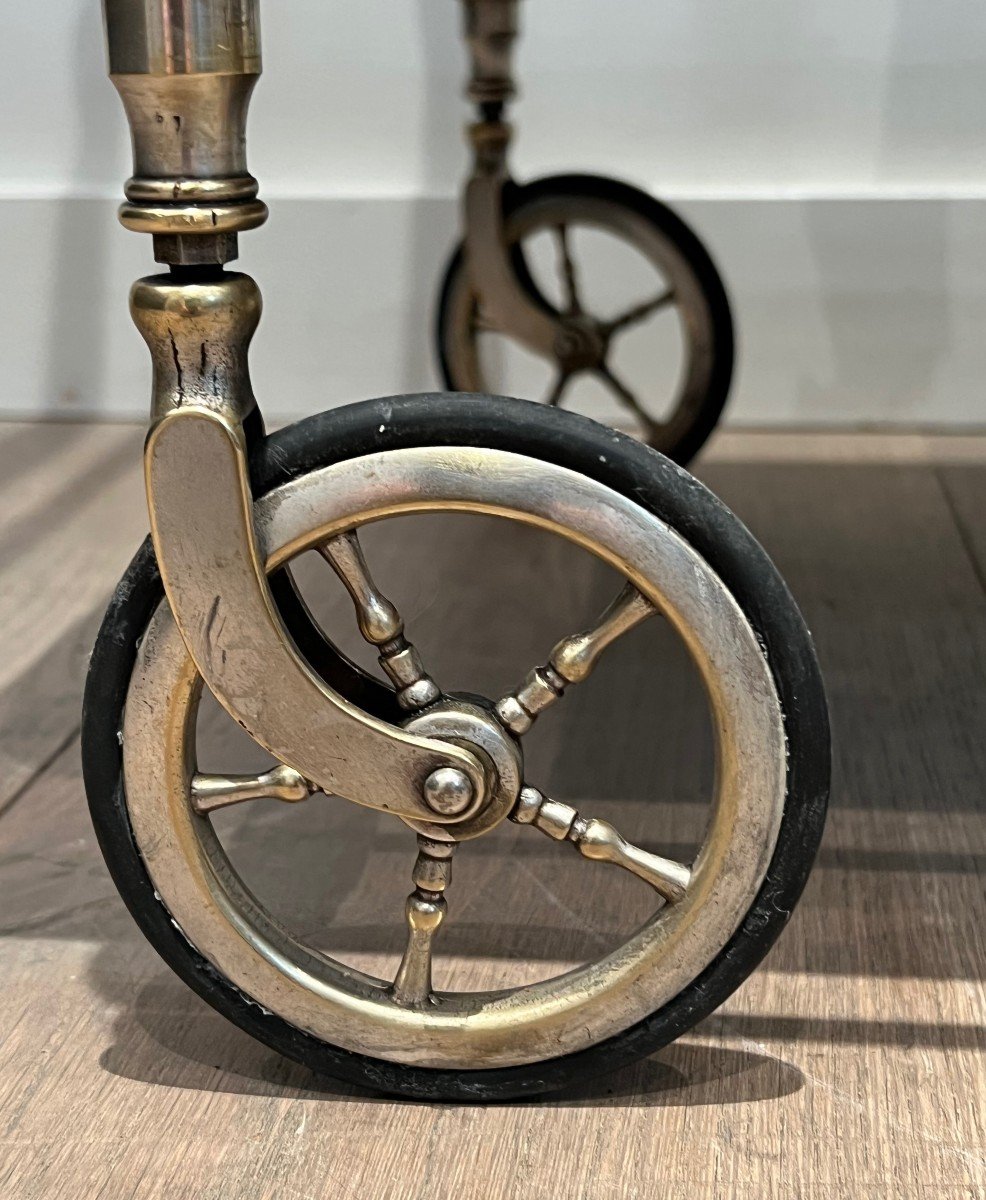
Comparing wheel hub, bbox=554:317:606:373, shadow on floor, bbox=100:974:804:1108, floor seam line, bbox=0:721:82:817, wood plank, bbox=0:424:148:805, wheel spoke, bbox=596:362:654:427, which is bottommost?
wood plank, bbox=0:424:148:805

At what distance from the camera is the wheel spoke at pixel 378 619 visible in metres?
0.47

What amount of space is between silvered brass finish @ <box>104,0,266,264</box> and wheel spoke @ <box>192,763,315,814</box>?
0.53 feet

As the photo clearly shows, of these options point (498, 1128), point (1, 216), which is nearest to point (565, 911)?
point (498, 1128)

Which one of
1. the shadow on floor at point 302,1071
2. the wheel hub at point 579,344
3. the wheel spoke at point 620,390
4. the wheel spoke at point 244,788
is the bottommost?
the shadow on floor at point 302,1071

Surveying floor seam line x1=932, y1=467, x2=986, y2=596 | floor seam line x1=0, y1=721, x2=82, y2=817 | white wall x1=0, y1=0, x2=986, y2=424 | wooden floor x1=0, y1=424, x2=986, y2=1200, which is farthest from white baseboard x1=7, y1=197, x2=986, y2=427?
floor seam line x1=0, y1=721, x2=82, y2=817

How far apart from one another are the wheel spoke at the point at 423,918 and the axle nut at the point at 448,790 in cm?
2

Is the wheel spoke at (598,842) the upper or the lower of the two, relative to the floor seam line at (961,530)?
upper

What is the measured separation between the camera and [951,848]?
0.68 meters

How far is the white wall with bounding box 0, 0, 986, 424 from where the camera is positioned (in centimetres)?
129

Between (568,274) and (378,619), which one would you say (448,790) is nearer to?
(378,619)

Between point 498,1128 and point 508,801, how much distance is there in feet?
0.36

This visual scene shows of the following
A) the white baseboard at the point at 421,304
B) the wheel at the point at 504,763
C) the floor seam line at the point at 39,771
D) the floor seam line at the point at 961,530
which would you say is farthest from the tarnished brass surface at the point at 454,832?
the white baseboard at the point at 421,304

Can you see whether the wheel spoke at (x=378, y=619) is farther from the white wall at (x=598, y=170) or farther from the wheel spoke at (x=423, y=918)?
the white wall at (x=598, y=170)

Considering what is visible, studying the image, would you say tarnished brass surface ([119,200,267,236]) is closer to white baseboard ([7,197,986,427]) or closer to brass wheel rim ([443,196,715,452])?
brass wheel rim ([443,196,715,452])
